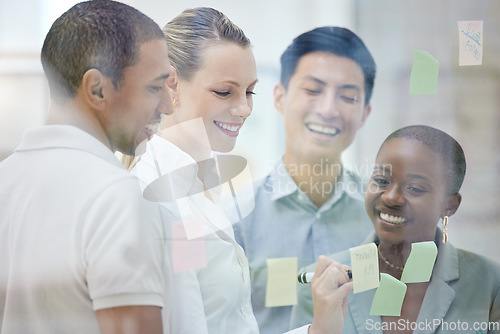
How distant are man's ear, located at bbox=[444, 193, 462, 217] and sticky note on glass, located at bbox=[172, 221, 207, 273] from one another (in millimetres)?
763

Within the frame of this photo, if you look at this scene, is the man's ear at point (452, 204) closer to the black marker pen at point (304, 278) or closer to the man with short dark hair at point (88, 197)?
the black marker pen at point (304, 278)

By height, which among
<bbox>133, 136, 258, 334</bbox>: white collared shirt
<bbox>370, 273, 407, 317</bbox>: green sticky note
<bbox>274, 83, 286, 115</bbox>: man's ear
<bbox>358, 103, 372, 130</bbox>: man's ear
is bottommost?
<bbox>370, 273, 407, 317</bbox>: green sticky note

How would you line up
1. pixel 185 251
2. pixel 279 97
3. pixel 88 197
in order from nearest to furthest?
pixel 88 197, pixel 185 251, pixel 279 97

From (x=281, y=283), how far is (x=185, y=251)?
327mm

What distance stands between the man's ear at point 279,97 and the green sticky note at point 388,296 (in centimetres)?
59

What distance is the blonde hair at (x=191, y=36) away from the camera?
1.54m

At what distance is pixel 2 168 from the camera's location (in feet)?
4.91

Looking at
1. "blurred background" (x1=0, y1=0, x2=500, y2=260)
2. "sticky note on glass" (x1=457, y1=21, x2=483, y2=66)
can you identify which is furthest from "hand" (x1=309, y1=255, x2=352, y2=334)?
"sticky note on glass" (x1=457, y1=21, x2=483, y2=66)

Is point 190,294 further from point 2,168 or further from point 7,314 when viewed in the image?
point 2,168

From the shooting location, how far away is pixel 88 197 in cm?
142

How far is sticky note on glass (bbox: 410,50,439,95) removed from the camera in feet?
5.66

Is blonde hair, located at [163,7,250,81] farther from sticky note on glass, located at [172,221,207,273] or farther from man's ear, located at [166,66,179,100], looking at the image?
sticky note on glass, located at [172,221,207,273]

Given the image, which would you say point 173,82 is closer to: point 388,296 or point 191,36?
point 191,36

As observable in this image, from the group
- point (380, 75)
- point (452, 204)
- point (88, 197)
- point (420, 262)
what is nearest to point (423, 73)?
point (380, 75)
